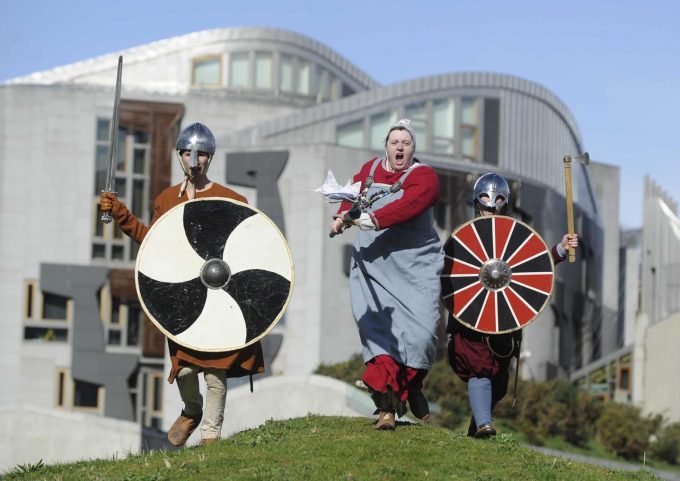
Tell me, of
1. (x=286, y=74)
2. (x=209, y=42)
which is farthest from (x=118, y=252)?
(x=209, y=42)

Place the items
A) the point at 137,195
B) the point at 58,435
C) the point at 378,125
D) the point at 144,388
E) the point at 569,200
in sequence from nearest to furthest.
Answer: the point at 569,200, the point at 58,435, the point at 144,388, the point at 137,195, the point at 378,125

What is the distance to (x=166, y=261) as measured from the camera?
44.5 feet

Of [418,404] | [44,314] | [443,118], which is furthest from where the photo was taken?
[443,118]

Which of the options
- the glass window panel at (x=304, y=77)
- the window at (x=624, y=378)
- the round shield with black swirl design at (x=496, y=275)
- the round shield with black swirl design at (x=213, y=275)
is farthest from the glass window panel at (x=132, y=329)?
the round shield with black swirl design at (x=213, y=275)

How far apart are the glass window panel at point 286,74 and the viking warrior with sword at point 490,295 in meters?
56.6

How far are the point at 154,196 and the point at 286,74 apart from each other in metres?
15.6

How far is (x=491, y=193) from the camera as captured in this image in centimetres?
1519

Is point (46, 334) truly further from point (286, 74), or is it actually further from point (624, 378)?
point (624, 378)

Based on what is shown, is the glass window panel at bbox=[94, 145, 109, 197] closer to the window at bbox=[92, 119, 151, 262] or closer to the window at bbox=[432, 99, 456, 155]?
the window at bbox=[92, 119, 151, 262]

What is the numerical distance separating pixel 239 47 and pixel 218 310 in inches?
2370

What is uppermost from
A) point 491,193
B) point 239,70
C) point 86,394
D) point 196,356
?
point 239,70

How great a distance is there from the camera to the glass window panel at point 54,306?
191ft

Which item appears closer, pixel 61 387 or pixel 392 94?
pixel 61 387

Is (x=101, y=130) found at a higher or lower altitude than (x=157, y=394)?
higher
